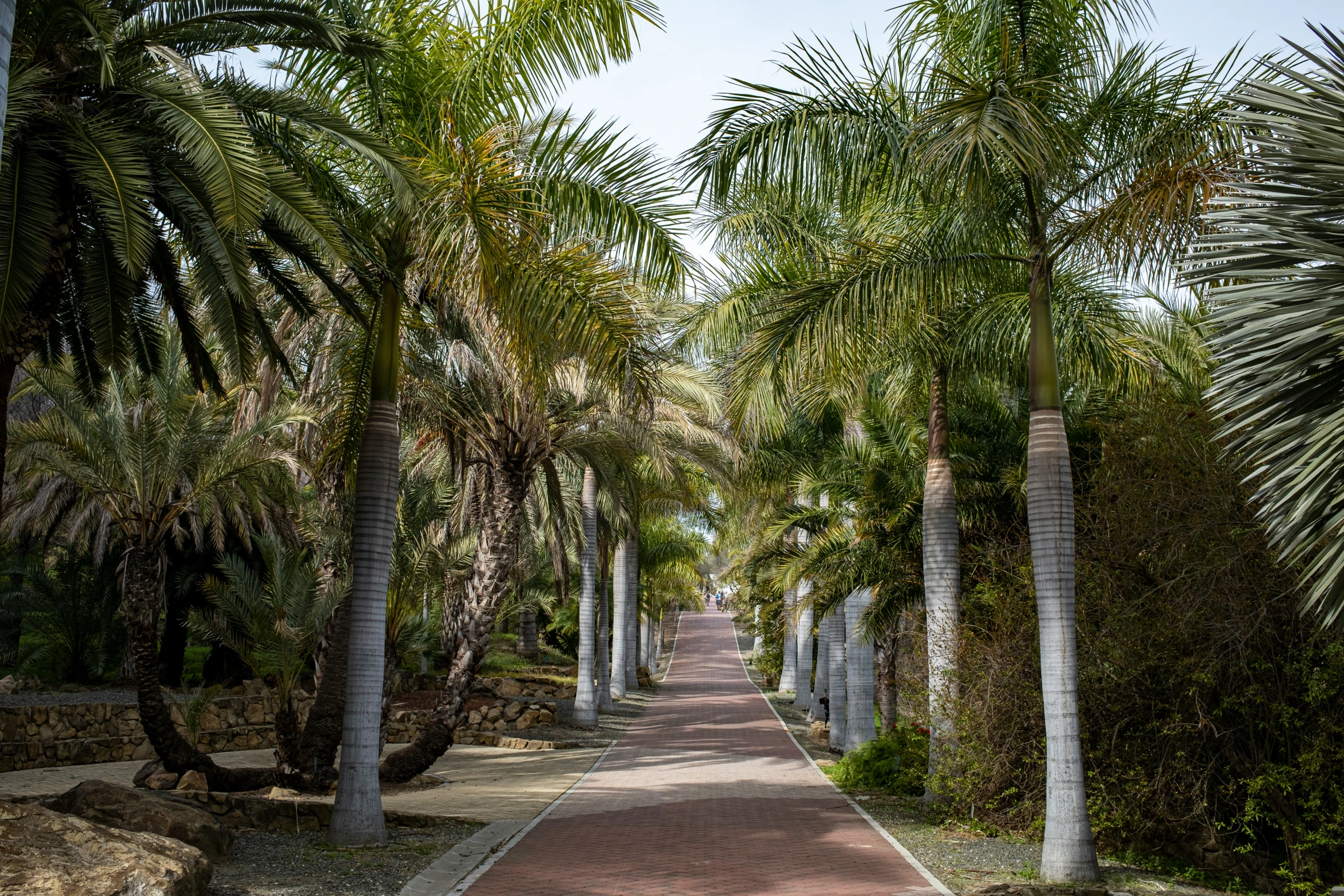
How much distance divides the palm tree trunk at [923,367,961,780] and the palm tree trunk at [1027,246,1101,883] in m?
2.75

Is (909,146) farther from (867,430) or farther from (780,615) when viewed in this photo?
(780,615)

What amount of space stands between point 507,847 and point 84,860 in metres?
4.81

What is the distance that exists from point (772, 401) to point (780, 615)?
20.2 metres

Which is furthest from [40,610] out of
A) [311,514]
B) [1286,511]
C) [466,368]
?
[1286,511]

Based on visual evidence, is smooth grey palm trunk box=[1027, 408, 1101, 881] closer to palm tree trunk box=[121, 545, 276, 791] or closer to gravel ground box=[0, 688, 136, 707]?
palm tree trunk box=[121, 545, 276, 791]

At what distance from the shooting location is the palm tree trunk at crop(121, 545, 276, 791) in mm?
11945

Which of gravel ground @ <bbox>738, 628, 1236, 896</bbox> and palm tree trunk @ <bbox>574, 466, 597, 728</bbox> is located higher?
palm tree trunk @ <bbox>574, 466, 597, 728</bbox>

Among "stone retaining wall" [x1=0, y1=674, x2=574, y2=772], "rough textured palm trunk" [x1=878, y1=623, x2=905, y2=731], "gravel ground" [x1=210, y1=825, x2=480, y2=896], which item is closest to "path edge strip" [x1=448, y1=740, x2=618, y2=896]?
"gravel ground" [x1=210, y1=825, x2=480, y2=896]

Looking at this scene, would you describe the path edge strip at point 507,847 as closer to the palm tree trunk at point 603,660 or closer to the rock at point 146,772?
the rock at point 146,772

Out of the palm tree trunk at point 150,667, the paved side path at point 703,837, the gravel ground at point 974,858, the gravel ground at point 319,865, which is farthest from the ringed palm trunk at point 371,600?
the gravel ground at point 974,858

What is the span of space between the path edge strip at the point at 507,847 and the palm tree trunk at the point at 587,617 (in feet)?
26.9

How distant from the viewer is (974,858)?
32.7 feet

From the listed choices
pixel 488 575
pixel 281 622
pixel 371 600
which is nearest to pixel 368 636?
pixel 371 600

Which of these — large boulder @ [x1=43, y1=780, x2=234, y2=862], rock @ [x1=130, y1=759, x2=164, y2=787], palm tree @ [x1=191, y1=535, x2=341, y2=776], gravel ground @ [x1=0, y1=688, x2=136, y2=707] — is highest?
palm tree @ [x1=191, y1=535, x2=341, y2=776]
